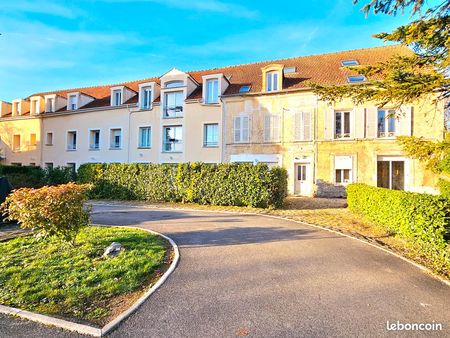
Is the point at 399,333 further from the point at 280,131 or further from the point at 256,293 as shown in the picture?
the point at 280,131

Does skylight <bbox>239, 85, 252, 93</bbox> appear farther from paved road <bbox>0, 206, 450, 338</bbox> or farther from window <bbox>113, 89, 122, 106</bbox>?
paved road <bbox>0, 206, 450, 338</bbox>

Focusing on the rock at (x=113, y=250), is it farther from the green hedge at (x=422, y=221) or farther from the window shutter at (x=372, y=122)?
the window shutter at (x=372, y=122)

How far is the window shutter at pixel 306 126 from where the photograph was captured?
17812 millimetres

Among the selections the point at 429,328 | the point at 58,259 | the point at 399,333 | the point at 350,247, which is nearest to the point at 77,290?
the point at 58,259

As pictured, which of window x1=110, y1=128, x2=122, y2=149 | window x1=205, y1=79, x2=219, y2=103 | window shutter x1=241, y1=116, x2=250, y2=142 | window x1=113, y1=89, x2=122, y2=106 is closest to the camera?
window shutter x1=241, y1=116, x2=250, y2=142

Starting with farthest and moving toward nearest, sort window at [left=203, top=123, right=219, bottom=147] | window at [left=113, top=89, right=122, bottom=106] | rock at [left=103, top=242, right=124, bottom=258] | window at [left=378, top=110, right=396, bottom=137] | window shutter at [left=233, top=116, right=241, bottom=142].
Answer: window at [left=113, top=89, right=122, bottom=106] → window at [left=203, top=123, right=219, bottom=147] → window shutter at [left=233, top=116, right=241, bottom=142] → window at [left=378, top=110, right=396, bottom=137] → rock at [left=103, top=242, right=124, bottom=258]

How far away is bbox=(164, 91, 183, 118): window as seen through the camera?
2125cm

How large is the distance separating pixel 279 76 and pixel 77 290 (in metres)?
18.3

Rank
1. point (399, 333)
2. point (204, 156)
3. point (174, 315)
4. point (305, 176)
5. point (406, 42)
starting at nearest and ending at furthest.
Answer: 1. point (399, 333)
2. point (174, 315)
3. point (406, 42)
4. point (305, 176)
5. point (204, 156)

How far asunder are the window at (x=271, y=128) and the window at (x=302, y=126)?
1.22m

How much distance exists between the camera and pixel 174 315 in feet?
9.91

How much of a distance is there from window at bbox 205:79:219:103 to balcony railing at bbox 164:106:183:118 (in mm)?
2475

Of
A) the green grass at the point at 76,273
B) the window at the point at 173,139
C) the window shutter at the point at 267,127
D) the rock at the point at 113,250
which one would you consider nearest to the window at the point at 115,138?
the window at the point at 173,139

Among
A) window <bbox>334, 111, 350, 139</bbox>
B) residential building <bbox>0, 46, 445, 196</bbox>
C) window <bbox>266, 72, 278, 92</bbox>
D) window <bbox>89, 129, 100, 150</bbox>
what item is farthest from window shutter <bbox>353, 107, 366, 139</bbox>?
window <bbox>89, 129, 100, 150</bbox>
